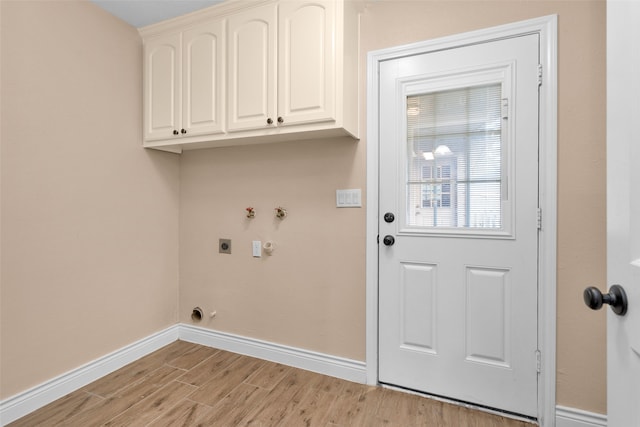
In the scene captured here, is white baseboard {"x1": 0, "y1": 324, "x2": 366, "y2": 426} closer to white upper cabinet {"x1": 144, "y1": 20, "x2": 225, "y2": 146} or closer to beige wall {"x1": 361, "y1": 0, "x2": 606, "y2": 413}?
beige wall {"x1": 361, "y1": 0, "x2": 606, "y2": 413}

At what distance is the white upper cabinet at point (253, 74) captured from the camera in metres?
1.76

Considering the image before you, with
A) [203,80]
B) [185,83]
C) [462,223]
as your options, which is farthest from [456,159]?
[185,83]

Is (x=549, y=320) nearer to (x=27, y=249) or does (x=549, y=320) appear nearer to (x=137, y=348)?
(x=137, y=348)

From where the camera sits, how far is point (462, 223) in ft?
5.85

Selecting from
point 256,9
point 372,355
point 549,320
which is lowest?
point 372,355

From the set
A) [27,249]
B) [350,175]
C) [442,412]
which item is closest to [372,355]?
[442,412]

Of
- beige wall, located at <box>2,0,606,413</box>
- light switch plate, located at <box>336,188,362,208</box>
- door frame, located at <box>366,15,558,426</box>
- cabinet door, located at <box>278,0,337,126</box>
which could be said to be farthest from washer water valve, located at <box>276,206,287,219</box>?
door frame, located at <box>366,15,558,426</box>

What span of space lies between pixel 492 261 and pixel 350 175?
95 centimetres

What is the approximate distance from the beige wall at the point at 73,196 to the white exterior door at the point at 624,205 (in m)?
2.46

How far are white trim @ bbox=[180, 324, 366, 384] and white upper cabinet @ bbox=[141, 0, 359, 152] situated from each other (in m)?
1.45

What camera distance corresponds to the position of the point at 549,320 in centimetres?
161

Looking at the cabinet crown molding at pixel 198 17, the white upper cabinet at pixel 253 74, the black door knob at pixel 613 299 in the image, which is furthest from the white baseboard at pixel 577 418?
the cabinet crown molding at pixel 198 17

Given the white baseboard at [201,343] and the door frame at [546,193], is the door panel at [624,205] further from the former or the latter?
the white baseboard at [201,343]

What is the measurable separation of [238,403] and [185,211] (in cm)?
152
